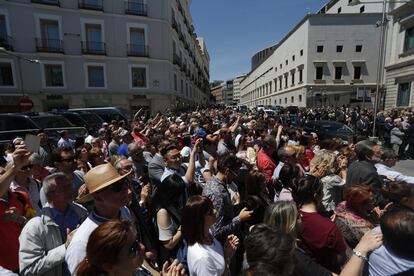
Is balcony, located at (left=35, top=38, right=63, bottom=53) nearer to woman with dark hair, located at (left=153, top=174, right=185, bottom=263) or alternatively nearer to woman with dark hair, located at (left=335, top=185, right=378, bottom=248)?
woman with dark hair, located at (left=153, top=174, right=185, bottom=263)

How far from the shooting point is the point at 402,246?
5.72ft

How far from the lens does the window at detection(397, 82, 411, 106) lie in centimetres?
2629

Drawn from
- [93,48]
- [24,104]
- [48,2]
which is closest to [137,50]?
[93,48]

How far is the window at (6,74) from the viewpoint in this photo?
2248 centimetres

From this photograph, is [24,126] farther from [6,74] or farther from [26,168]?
[6,74]

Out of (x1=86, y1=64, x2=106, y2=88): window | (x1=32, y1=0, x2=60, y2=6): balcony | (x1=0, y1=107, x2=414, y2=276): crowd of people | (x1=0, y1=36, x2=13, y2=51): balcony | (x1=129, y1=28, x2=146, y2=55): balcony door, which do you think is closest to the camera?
(x1=0, y1=107, x2=414, y2=276): crowd of people

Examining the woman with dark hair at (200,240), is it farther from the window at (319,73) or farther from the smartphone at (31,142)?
the window at (319,73)

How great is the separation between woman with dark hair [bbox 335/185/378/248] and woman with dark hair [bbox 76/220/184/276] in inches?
75.7

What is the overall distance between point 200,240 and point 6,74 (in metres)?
28.4

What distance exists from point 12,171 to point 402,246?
123 inches

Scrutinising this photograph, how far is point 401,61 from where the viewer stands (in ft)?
89.7

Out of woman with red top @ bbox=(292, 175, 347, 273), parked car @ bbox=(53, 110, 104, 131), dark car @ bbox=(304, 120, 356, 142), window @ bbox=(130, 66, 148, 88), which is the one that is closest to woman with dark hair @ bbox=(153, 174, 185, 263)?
woman with red top @ bbox=(292, 175, 347, 273)

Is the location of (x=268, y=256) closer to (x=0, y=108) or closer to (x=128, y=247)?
(x=128, y=247)

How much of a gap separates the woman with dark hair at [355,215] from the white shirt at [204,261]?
1.20m
